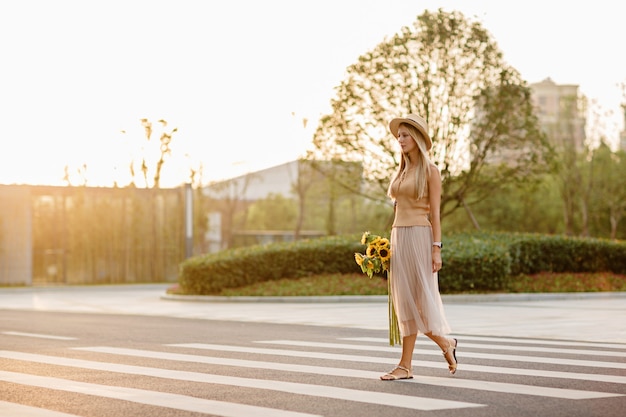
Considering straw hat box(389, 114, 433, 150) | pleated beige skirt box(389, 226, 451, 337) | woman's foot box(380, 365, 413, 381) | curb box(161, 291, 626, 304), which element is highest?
straw hat box(389, 114, 433, 150)

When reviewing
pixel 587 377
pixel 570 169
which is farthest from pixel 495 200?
pixel 587 377

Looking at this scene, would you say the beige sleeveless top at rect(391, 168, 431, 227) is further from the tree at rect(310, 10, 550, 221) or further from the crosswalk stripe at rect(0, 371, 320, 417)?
Result: the tree at rect(310, 10, 550, 221)

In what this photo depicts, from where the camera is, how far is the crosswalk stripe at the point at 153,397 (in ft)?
Result: 23.0

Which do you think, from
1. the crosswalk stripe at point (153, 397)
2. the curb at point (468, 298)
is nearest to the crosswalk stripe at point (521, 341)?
the crosswalk stripe at point (153, 397)

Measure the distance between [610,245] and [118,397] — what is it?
20.9 m

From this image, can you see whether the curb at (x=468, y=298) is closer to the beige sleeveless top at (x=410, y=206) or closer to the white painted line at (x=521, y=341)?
the white painted line at (x=521, y=341)

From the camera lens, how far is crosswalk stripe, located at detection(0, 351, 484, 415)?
23.8ft

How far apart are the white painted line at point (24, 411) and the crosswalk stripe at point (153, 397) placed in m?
0.64

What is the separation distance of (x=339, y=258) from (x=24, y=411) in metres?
18.3

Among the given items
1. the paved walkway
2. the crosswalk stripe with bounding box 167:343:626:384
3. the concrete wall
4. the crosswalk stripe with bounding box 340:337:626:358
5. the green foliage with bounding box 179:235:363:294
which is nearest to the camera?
the crosswalk stripe with bounding box 167:343:626:384

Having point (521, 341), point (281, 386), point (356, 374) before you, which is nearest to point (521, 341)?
point (521, 341)

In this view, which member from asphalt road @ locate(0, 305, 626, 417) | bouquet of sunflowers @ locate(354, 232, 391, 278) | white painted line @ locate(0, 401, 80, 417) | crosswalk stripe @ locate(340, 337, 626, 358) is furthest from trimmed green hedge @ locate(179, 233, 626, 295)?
white painted line @ locate(0, 401, 80, 417)

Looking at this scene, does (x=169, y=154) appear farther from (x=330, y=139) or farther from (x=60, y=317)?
(x=60, y=317)

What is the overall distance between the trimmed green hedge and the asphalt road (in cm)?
1049
